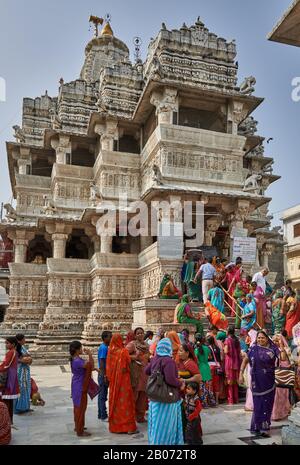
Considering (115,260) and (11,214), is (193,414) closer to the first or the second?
(115,260)

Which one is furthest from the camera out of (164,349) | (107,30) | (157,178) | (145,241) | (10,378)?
(107,30)

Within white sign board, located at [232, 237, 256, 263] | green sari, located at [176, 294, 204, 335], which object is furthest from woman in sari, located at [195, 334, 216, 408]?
white sign board, located at [232, 237, 256, 263]

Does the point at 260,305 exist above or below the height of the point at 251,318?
above

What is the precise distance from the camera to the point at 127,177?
1872 centimetres

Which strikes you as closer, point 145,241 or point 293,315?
point 293,315

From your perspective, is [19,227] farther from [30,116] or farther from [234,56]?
[234,56]

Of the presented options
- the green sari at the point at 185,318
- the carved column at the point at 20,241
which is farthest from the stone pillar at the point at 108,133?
the green sari at the point at 185,318

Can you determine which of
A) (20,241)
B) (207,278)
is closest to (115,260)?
(207,278)

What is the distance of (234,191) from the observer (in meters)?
15.8

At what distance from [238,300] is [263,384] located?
6.35m

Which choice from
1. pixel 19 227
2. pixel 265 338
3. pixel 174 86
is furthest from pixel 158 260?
pixel 19 227

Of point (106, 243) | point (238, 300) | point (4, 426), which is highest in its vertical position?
point (106, 243)

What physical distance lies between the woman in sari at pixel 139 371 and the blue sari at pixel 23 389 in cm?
215
